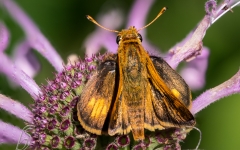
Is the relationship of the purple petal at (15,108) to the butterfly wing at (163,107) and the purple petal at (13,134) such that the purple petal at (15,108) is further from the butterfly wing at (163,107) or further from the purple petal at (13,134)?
the butterfly wing at (163,107)

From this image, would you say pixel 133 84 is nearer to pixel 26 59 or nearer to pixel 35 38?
pixel 35 38

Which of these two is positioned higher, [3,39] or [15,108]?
[3,39]

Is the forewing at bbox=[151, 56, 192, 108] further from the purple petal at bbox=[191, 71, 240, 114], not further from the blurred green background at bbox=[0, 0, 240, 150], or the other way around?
the blurred green background at bbox=[0, 0, 240, 150]

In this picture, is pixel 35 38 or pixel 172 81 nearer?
pixel 172 81

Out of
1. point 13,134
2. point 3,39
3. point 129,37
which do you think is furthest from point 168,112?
point 3,39

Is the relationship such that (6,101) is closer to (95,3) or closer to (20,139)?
(20,139)
